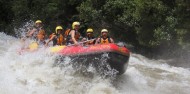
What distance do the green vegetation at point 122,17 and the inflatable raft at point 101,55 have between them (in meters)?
5.10

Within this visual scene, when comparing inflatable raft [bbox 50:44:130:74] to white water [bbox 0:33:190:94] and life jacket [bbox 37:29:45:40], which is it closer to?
white water [bbox 0:33:190:94]

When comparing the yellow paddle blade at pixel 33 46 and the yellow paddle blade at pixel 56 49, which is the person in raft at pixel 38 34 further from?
the yellow paddle blade at pixel 56 49

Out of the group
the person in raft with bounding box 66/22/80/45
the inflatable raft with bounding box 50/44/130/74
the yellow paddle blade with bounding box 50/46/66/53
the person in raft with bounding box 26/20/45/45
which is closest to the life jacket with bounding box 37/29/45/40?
the person in raft with bounding box 26/20/45/45

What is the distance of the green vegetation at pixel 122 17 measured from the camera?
47.3ft

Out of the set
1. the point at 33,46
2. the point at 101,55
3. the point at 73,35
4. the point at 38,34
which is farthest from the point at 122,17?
the point at 101,55

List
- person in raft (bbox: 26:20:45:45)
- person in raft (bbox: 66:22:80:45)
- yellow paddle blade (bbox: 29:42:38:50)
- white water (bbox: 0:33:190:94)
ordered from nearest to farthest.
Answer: white water (bbox: 0:33:190:94)
person in raft (bbox: 66:22:80:45)
yellow paddle blade (bbox: 29:42:38:50)
person in raft (bbox: 26:20:45:45)

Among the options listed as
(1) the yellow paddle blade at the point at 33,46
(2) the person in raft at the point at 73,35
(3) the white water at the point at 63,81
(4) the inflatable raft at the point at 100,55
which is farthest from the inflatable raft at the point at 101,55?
(1) the yellow paddle blade at the point at 33,46

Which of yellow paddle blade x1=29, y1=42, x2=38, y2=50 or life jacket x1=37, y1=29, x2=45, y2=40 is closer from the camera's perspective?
yellow paddle blade x1=29, y1=42, x2=38, y2=50

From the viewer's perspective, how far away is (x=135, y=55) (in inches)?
635

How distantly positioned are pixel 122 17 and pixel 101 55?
7910mm

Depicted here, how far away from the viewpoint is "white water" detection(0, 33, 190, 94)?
28.1 feet

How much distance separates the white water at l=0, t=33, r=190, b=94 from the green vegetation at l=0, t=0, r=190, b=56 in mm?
3035

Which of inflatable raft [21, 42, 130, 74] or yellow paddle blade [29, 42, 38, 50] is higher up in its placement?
inflatable raft [21, 42, 130, 74]

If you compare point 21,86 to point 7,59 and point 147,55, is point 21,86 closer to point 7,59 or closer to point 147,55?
point 7,59
